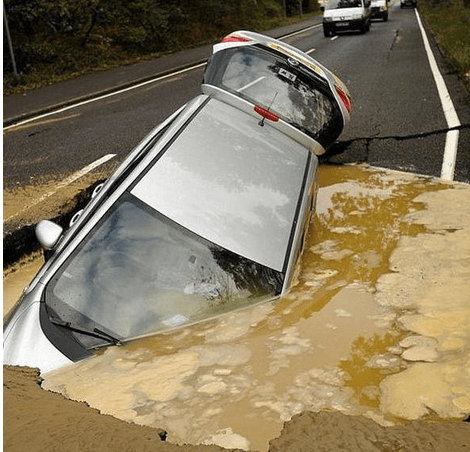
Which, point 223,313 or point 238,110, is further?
point 238,110

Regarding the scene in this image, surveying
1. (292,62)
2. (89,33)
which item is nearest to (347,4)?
(89,33)

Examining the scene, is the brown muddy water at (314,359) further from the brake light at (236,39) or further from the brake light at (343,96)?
the brake light at (236,39)

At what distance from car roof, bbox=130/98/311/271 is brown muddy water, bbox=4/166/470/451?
419mm

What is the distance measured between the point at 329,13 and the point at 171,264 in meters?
23.3

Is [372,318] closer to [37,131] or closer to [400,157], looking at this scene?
[400,157]

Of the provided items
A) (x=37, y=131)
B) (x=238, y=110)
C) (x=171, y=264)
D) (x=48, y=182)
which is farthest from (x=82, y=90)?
(x=171, y=264)

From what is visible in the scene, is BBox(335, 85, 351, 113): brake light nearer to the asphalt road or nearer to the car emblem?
the car emblem

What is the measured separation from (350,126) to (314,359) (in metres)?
5.88

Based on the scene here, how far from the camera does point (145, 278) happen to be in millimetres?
3070

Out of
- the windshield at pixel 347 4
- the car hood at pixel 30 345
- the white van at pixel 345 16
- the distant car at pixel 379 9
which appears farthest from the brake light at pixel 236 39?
the distant car at pixel 379 9

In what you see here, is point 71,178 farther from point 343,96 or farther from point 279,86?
point 343,96

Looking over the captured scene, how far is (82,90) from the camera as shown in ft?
44.7

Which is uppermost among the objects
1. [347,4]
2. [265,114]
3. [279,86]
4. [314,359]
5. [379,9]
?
[279,86]

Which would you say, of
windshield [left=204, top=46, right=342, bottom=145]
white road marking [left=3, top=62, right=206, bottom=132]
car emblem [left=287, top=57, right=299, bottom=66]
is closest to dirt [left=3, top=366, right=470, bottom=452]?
windshield [left=204, top=46, right=342, bottom=145]
